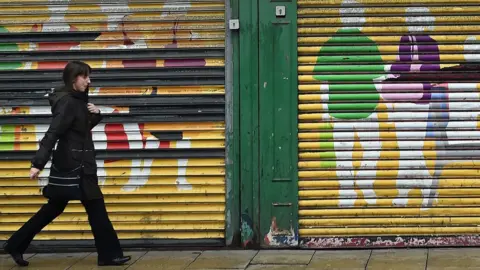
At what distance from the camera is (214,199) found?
27.8ft

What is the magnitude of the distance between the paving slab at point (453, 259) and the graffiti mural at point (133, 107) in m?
2.03

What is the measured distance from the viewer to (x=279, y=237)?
8.39 meters

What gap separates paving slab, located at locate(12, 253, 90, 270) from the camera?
7855mm

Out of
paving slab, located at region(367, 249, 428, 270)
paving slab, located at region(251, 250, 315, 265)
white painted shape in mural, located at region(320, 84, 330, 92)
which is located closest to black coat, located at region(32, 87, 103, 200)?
paving slab, located at region(251, 250, 315, 265)

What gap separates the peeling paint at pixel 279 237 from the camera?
837 centimetres

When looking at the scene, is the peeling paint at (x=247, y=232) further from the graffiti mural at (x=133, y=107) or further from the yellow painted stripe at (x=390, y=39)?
the yellow painted stripe at (x=390, y=39)

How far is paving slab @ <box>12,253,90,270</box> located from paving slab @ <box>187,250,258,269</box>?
1.15 metres

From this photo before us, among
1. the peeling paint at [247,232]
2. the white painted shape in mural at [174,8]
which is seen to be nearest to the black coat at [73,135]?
the white painted shape in mural at [174,8]

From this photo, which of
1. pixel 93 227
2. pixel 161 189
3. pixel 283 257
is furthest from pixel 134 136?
pixel 283 257

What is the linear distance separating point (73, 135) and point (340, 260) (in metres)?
2.59

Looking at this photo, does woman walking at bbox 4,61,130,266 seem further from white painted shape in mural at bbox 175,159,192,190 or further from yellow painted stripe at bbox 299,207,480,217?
yellow painted stripe at bbox 299,207,480,217

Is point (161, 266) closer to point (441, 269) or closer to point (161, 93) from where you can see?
point (161, 93)

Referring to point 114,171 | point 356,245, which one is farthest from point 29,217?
point 356,245

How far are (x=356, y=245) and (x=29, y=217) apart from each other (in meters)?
3.16
